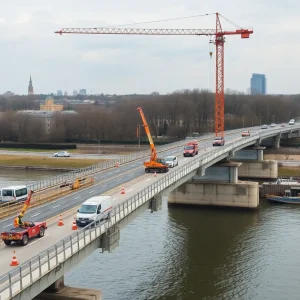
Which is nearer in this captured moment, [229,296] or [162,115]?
[229,296]

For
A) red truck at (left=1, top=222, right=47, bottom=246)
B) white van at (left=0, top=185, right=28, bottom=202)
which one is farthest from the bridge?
white van at (left=0, top=185, right=28, bottom=202)

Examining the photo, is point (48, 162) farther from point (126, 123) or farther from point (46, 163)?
point (126, 123)

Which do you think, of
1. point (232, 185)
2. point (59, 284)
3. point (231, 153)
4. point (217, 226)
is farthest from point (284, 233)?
point (59, 284)

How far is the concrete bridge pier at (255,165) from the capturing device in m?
94.6

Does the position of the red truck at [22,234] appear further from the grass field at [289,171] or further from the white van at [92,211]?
the grass field at [289,171]

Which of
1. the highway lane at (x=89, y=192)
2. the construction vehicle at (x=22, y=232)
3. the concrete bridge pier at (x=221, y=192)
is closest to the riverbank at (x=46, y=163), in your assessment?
the concrete bridge pier at (x=221, y=192)

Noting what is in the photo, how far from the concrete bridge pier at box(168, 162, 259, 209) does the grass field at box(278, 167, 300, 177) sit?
2636cm

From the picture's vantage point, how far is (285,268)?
43.9 metres

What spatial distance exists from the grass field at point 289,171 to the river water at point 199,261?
32.4m

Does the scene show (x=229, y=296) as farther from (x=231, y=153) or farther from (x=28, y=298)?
(x=231, y=153)

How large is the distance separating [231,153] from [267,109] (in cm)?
11607

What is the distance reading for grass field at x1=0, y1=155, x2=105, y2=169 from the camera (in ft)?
365

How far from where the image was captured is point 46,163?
114625 millimetres

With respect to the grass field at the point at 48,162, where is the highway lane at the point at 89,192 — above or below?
above
